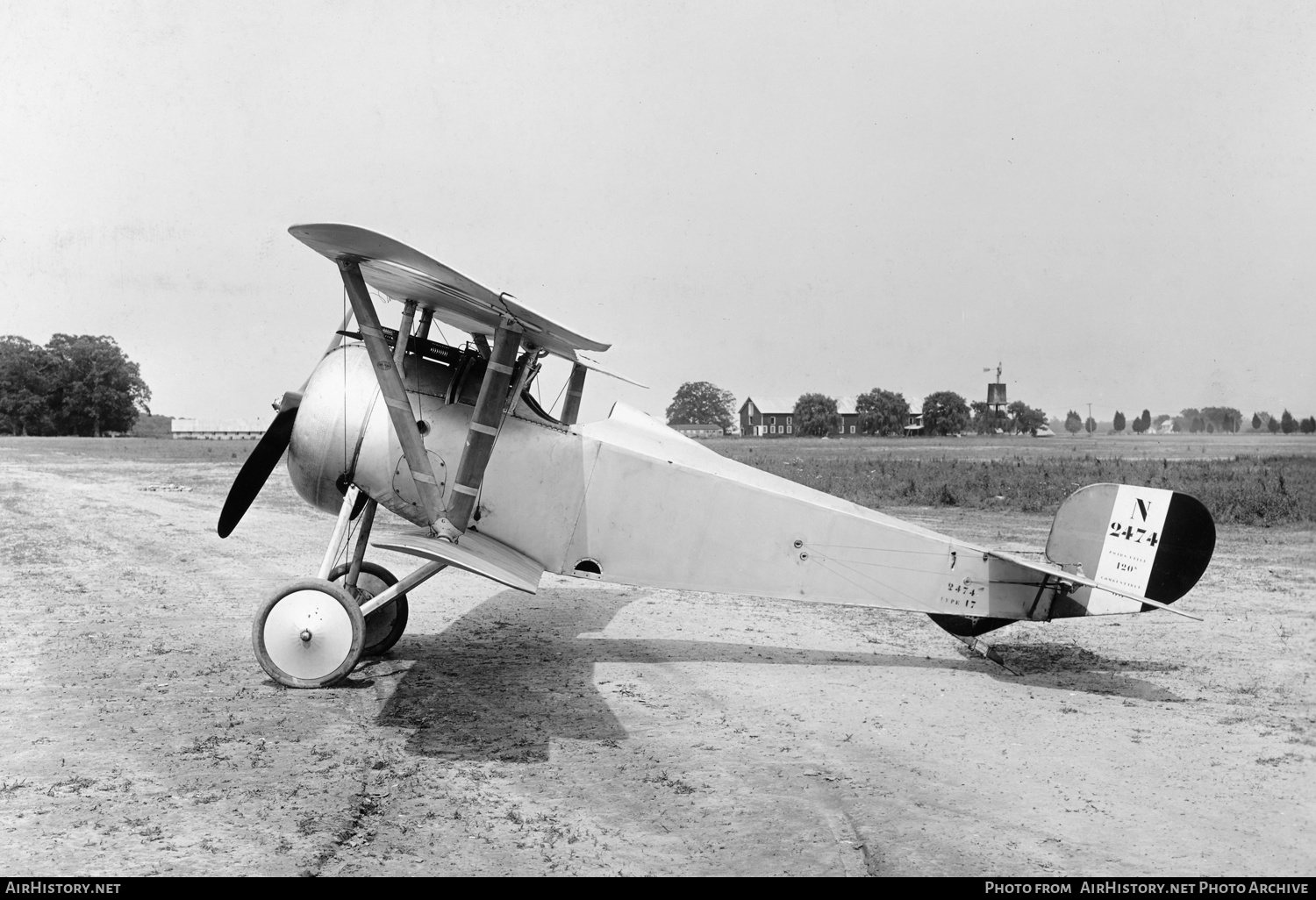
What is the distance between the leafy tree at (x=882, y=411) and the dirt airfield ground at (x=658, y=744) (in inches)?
3760

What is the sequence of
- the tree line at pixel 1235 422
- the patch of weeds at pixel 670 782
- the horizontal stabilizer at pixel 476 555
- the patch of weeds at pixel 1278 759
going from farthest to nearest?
the tree line at pixel 1235 422 → the horizontal stabilizer at pixel 476 555 → the patch of weeds at pixel 1278 759 → the patch of weeds at pixel 670 782

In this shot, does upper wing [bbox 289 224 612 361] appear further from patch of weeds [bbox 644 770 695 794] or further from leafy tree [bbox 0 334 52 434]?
leafy tree [bbox 0 334 52 434]

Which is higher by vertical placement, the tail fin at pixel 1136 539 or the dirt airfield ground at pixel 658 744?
the tail fin at pixel 1136 539

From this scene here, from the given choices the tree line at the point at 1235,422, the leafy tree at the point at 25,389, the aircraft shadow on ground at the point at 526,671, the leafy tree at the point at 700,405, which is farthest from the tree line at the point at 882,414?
the aircraft shadow on ground at the point at 526,671

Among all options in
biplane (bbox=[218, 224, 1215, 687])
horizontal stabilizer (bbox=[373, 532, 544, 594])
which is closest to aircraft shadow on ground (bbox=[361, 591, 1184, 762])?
biplane (bbox=[218, 224, 1215, 687])

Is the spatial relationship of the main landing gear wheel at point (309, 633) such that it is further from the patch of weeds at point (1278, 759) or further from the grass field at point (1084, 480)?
the grass field at point (1084, 480)

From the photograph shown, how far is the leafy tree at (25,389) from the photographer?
74.7 meters

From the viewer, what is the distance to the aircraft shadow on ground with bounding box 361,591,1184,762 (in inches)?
225

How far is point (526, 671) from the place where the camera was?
7.37 metres

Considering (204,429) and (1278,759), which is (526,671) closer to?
(1278,759)

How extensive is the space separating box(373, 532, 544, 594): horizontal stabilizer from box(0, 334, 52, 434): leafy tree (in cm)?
8602

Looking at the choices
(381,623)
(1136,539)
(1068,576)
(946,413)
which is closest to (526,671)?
(381,623)
